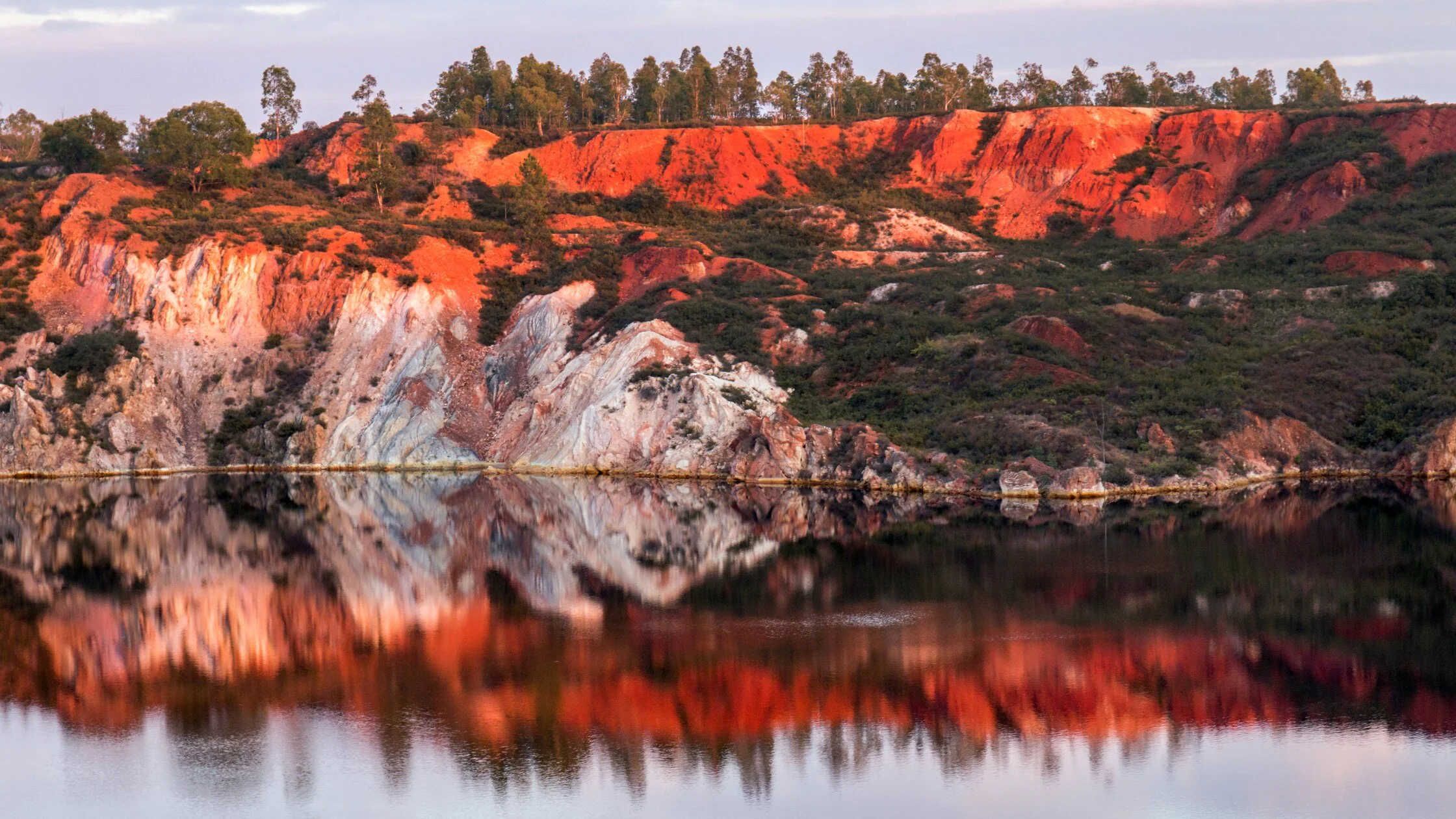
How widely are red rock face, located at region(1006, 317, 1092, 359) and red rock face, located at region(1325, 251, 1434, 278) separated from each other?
2233 cm

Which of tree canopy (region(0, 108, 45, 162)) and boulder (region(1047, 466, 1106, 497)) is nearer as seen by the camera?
boulder (region(1047, 466, 1106, 497))

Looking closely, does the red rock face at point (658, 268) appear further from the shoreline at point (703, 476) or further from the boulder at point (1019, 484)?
the boulder at point (1019, 484)

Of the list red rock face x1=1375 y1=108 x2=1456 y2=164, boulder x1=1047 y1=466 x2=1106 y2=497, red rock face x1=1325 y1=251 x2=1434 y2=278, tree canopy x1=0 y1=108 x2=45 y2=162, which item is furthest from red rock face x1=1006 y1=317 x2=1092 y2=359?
tree canopy x1=0 y1=108 x2=45 y2=162

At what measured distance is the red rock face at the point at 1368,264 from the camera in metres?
86.6

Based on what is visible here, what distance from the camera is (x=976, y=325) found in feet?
271

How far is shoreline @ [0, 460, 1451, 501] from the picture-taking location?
206 ft

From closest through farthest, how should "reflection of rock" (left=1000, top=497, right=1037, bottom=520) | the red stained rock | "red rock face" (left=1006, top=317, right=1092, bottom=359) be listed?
"reflection of rock" (left=1000, top=497, right=1037, bottom=520) < the red stained rock < "red rock face" (left=1006, top=317, right=1092, bottom=359)

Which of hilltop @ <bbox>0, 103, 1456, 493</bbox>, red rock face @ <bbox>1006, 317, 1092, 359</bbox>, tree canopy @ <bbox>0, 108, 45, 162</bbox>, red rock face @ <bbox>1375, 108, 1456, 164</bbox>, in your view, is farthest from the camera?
tree canopy @ <bbox>0, 108, 45, 162</bbox>

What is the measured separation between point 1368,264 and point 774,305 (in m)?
37.7

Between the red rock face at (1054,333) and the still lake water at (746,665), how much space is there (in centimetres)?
1952

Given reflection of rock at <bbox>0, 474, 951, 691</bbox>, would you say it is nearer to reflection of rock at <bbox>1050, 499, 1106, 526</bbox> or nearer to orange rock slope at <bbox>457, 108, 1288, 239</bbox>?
reflection of rock at <bbox>1050, 499, 1106, 526</bbox>

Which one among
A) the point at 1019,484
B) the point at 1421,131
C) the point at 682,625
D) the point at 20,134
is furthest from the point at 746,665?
the point at 20,134

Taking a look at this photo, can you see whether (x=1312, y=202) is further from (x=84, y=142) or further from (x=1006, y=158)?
(x=84, y=142)

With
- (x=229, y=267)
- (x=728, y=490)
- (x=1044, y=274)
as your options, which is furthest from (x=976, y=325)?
(x=229, y=267)
